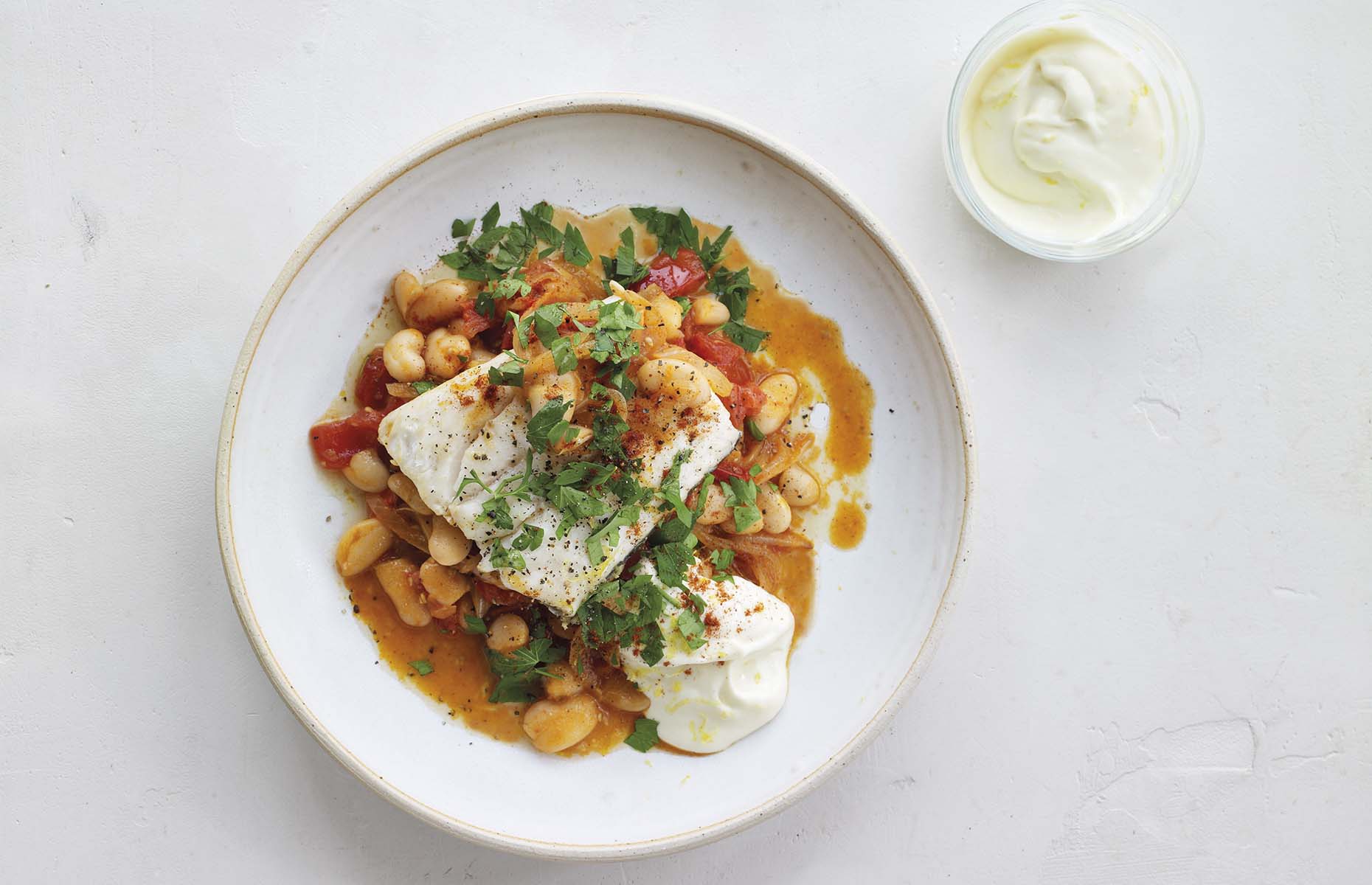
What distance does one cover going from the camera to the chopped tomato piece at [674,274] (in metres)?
3.24

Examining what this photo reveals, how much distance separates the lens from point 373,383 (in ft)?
10.4

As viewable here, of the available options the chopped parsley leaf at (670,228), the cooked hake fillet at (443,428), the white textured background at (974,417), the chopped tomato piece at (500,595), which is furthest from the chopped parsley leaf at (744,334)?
the chopped tomato piece at (500,595)

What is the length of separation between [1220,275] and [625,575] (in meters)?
2.46

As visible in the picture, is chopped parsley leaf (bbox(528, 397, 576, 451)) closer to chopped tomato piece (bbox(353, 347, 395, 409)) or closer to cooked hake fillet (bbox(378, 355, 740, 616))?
cooked hake fillet (bbox(378, 355, 740, 616))

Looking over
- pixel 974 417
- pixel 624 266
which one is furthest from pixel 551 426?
pixel 974 417

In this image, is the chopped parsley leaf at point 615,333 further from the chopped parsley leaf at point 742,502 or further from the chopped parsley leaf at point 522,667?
the chopped parsley leaf at point 522,667

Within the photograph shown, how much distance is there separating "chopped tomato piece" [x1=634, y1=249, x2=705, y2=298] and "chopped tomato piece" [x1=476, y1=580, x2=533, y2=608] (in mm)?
1083

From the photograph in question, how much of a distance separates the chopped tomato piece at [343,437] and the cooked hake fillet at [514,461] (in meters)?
0.14

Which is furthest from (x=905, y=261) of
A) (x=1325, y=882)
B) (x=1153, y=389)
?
(x=1325, y=882)

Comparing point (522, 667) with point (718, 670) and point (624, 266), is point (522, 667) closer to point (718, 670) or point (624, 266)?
point (718, 670)

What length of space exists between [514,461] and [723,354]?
783 millimetres

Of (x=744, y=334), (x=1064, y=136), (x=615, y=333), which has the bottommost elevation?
(x=615, y=333)

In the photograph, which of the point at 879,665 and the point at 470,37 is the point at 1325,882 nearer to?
the point at 879,665

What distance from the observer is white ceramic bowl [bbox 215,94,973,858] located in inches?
119
